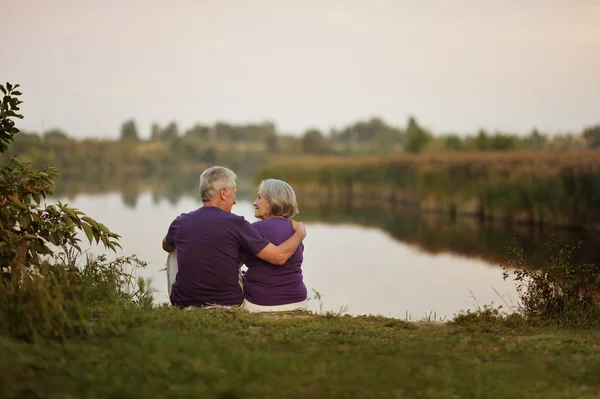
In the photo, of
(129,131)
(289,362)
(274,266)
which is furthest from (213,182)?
(129,131)

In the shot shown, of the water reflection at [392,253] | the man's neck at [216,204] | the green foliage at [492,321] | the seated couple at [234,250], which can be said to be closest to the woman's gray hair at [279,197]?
the seated couple at [234,250]

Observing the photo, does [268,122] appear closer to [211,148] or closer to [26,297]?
[211,148]

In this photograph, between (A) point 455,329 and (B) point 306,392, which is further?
(A) point 455,329

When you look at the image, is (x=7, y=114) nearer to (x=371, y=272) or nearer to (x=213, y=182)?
(x=213, y=182)

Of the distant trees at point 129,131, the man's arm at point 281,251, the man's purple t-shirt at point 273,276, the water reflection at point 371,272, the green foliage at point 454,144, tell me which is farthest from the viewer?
the distant trees at point 129,131

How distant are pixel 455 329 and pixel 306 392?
2063 mm

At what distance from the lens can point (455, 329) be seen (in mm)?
5016

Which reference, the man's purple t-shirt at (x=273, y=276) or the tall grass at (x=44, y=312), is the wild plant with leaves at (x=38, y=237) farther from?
the man's purple t-shirt at (x=273, y=276)

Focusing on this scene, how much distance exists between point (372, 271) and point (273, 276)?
857cm

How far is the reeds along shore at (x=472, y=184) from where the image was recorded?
60.1 ft

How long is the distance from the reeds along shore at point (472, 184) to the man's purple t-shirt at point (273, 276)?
42.8 ft

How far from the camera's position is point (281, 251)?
5438 mm

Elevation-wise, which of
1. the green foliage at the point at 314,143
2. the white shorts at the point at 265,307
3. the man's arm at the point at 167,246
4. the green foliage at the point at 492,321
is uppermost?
the green foliage at the point at 314,143

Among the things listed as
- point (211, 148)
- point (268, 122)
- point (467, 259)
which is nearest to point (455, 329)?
point (467, 259)
